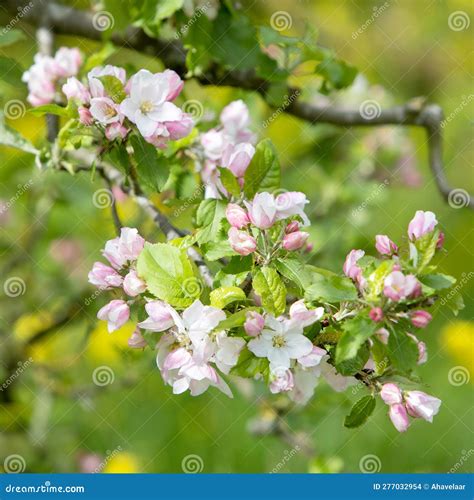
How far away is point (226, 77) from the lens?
1.77 m

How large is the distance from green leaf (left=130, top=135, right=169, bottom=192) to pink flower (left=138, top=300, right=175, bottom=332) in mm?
238

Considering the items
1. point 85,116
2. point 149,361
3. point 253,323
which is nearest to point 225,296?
point 253,323

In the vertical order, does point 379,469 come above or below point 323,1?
below

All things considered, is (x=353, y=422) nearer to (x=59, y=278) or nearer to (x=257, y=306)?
(x=257, y=306)

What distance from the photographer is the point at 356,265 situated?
44.1 inches

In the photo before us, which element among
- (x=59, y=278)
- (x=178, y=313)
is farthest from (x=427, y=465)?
(x=178, y=313)

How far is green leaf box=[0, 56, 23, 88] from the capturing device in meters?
1.53

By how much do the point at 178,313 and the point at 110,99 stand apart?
341 mm
